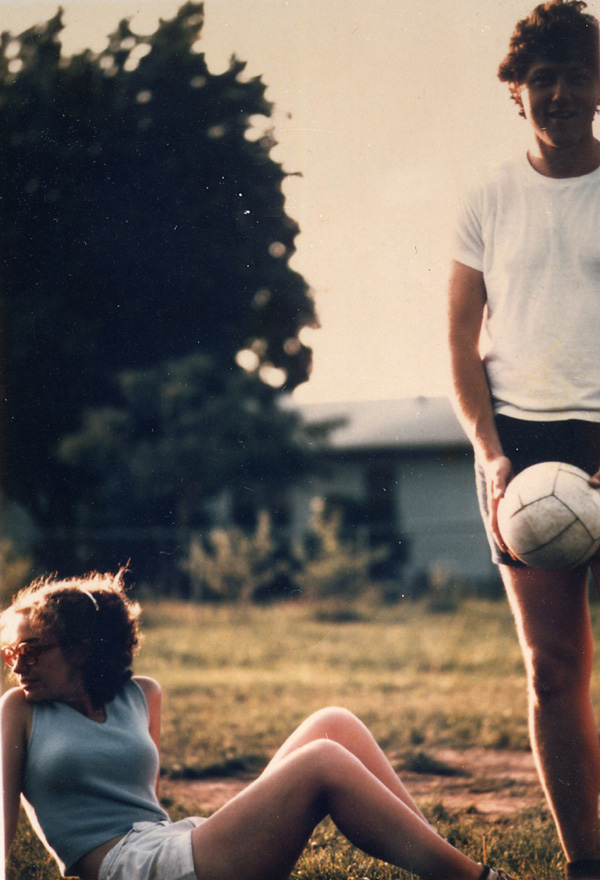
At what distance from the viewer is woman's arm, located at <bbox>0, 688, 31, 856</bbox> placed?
1989mm

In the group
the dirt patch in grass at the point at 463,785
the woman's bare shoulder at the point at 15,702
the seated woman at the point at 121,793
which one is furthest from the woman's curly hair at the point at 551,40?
the dirt patch in grass at the point at 463,785

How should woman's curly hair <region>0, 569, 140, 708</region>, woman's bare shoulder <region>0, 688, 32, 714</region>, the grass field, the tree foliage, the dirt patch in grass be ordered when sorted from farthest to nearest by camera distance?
the tree foliage, the dirt patch in grass, the grass field, woman's curly hair <region>0, 569, 140, 708</region>, woman's bare shoulder <region>0, 688, 32, 714</region>

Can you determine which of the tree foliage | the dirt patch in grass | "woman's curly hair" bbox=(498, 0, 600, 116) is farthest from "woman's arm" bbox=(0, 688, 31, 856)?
the tree foliage

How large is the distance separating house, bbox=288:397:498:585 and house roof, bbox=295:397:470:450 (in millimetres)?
18

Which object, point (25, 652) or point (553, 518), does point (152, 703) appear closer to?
point (25, 652)

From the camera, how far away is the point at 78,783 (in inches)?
79.4

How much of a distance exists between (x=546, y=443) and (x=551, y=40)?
110 cm

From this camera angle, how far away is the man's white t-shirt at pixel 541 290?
2332 mm

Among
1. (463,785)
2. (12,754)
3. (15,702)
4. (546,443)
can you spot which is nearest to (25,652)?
(15,702)

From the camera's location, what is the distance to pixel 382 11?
8.59 feet

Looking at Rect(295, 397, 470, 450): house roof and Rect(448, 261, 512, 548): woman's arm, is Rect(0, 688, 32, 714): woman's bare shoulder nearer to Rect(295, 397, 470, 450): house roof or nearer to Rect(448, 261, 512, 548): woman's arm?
Rect(448, 261, 512, 548): woman's arm

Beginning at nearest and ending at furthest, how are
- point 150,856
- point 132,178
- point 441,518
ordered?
point 150,856, point 132,178, point 441,518

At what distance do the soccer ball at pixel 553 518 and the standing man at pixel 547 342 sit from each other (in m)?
0.08

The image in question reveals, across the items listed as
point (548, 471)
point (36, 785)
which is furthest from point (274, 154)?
point (36, 785)
